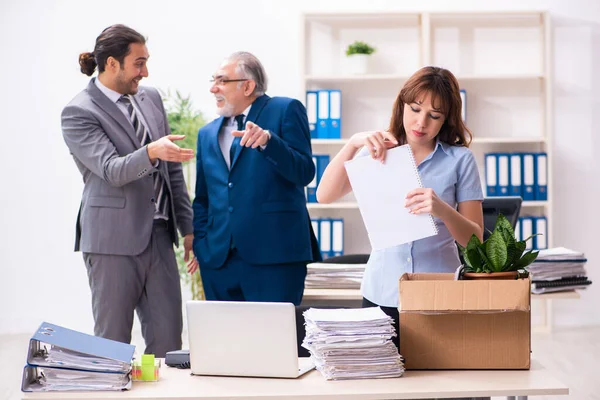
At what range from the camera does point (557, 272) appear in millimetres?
3643

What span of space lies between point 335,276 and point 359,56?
2.75 metres

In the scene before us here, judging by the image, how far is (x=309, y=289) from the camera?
3.76m

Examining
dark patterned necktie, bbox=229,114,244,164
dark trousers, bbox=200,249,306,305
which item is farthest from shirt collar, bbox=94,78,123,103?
dark trousers, bbox=200,249,306,305

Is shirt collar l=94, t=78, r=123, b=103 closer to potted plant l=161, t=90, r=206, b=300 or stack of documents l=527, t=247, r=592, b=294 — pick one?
stack of documents l=527, t=247, r=592, b=294

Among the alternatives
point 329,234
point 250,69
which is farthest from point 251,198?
point 329,234

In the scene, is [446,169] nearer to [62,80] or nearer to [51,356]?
[51,356]

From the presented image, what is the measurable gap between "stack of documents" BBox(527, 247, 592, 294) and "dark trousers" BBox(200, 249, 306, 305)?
115 centimetres

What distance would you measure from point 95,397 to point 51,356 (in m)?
0.16

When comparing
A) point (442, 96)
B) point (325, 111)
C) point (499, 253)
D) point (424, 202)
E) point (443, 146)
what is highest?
point (325, 111)

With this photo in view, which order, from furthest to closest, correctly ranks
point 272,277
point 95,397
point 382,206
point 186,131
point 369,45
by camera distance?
1. point 369,45
2. point 186,131
3. point 272,277
4. point 382,206
5. point 95,397

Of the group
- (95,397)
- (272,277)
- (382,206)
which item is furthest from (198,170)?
(95,397)

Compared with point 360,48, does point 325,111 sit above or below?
below

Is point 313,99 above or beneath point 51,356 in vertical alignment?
above

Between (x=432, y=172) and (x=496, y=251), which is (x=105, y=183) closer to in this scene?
(x=432, y=172)
